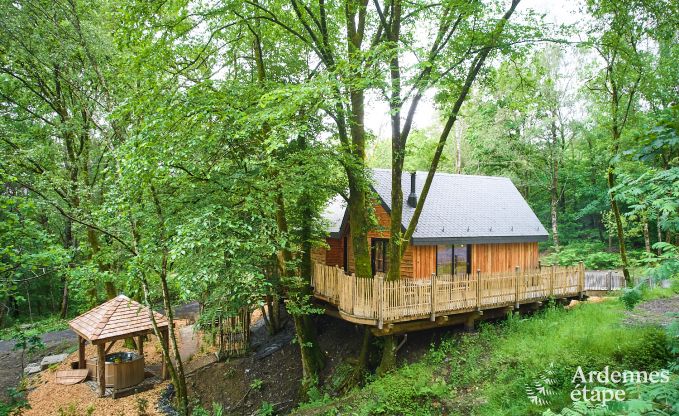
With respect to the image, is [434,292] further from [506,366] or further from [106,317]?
[106,317]

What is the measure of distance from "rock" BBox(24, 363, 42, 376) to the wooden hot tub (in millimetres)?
3010

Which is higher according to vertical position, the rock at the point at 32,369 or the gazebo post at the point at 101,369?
the gazebo post at the point at 101,369

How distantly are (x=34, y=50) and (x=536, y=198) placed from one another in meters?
36.6

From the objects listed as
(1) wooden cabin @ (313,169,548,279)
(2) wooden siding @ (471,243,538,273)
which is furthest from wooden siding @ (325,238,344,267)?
(2) wooden siding @ (471,243,538,273)

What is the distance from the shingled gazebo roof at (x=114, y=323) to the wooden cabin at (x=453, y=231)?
7.08m

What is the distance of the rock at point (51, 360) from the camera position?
51.0ft

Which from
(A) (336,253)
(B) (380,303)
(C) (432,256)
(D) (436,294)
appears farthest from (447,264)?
(B) (380,303)

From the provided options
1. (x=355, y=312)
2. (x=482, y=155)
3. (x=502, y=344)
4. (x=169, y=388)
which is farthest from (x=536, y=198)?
(x=169, y=388)

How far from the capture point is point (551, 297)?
1358cm

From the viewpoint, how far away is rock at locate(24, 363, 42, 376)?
588 inches

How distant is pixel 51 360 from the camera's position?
15945 mm

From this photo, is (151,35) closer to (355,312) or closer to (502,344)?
(355,312)

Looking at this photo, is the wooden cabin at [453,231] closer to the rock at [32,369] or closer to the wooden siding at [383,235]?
the wooden siding at [383,235]

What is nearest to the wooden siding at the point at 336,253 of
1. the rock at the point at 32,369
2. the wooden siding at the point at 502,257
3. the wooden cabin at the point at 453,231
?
the wooden cabin at the point at 453,231
